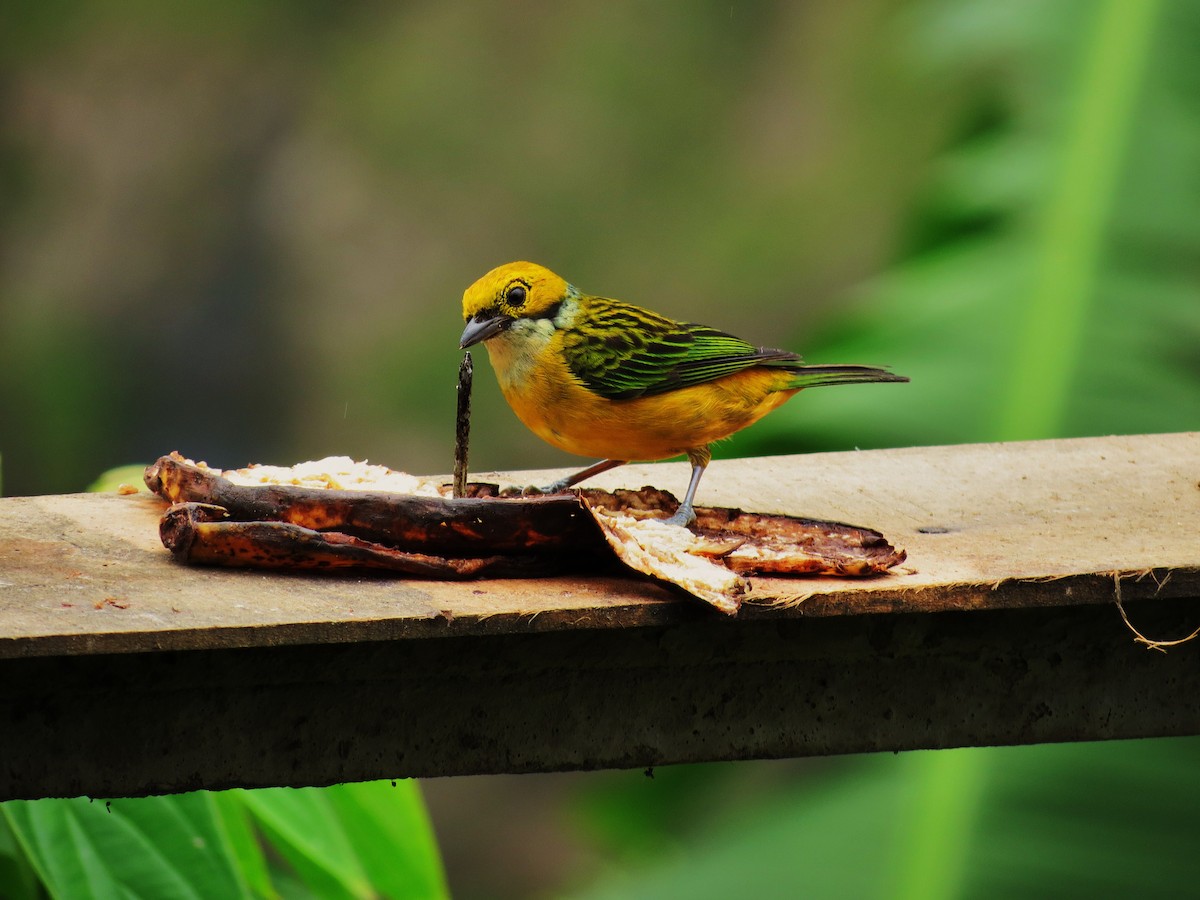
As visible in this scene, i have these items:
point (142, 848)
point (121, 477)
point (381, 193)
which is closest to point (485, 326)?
point (121, 477)

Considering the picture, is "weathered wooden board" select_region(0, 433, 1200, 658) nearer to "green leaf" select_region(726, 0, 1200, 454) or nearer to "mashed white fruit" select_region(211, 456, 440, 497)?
"mashed white fruit" select_region(211, 456, 440, 497)

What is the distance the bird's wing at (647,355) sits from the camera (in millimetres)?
3268

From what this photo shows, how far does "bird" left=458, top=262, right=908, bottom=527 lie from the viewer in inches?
128

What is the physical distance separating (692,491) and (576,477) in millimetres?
435

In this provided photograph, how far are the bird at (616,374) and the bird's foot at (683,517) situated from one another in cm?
34

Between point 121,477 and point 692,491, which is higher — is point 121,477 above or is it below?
below

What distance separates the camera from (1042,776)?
3.58 metres

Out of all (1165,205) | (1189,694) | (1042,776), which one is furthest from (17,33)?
(1189,694)

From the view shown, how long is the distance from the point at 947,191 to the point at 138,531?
3024 mm

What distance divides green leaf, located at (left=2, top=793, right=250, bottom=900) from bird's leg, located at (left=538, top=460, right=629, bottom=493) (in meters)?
0.95

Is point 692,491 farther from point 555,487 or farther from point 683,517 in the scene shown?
point 555,487

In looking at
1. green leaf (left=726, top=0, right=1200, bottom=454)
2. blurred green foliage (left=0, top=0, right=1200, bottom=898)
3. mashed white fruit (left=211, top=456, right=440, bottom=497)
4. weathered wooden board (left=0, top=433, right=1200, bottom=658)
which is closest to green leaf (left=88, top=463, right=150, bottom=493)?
weathered wooden board (left=0, top=433, right=1200, bottom=658)

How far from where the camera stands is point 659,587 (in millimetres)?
2301

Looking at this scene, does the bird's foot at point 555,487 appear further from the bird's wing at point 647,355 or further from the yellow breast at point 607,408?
the bird's wing at point 647,355
